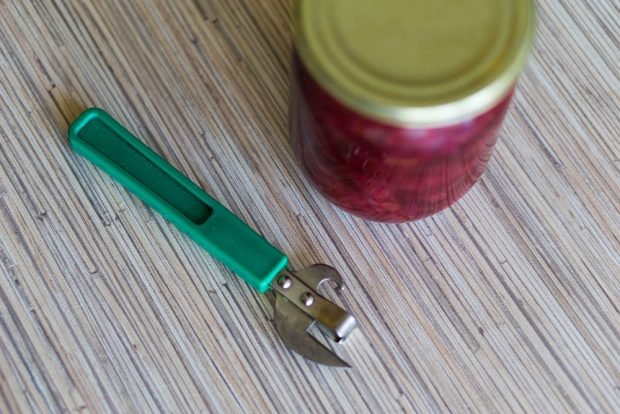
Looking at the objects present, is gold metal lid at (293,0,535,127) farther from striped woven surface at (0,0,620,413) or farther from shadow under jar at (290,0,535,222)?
striped woven surface at (0,0,620,413)

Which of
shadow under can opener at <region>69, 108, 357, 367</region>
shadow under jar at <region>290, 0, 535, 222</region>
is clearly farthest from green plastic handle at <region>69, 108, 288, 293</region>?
shadow under jar at <region>290, 0, 535, 222</region>

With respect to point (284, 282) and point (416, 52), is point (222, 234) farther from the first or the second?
point (416, 52)

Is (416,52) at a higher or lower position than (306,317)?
higher

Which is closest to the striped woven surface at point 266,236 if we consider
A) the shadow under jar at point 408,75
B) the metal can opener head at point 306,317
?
the metal can opener head at point 306,317

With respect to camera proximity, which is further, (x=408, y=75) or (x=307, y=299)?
(x=307, y=299)

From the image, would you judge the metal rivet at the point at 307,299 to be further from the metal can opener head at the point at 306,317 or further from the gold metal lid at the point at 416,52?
the gold metal lid at the point at 416,52

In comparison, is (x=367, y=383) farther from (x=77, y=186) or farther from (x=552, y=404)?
(x=77, y=186)

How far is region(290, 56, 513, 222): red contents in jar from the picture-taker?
14.5 inches

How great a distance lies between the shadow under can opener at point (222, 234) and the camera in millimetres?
462

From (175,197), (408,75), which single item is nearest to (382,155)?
(408,75)

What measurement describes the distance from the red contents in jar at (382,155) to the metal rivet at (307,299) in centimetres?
6

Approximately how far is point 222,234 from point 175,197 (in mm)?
43

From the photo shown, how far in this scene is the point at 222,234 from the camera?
0.47 m

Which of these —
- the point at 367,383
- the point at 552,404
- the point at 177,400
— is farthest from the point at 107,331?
the point at 552,404
